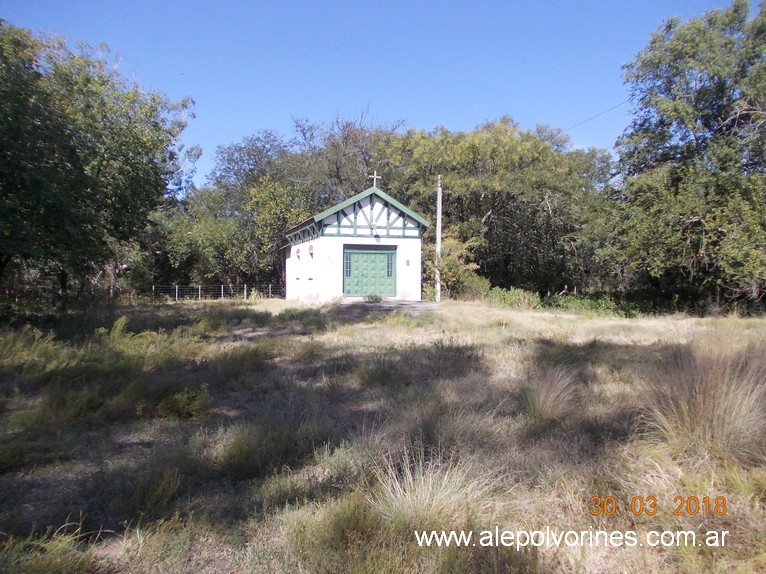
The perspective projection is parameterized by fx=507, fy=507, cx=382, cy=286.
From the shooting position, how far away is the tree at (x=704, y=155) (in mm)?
18609

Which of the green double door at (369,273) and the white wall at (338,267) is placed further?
the green double door at (369,273)

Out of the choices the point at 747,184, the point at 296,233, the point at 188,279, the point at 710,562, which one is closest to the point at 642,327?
the point at 747,184

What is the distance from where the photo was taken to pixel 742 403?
3.76 m

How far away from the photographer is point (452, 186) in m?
27.6

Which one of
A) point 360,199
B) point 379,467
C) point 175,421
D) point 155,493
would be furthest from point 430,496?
point 360,199

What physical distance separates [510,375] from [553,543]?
165 inches

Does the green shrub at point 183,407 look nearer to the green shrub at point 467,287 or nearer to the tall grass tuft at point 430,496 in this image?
the tall grass tuft at point 430,496

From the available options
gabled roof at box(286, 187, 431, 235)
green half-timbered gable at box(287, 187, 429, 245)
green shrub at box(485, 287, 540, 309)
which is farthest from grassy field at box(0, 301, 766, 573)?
green half-timbered gable at box(287, 187, 429, 245)

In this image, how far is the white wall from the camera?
73.6 ft

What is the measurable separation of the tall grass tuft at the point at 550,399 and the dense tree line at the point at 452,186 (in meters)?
9.20

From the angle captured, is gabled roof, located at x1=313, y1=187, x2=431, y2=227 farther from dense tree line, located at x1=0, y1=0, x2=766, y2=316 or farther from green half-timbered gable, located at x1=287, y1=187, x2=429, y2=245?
dense tree line, located at x1=0, y1=0, x2=766, y2=316

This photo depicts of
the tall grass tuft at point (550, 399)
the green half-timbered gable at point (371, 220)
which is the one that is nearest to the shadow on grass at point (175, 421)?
the tall grass tuft at point (550, 399)

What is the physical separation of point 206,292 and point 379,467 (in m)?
31.4

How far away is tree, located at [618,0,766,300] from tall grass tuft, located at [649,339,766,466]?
1672 cm
